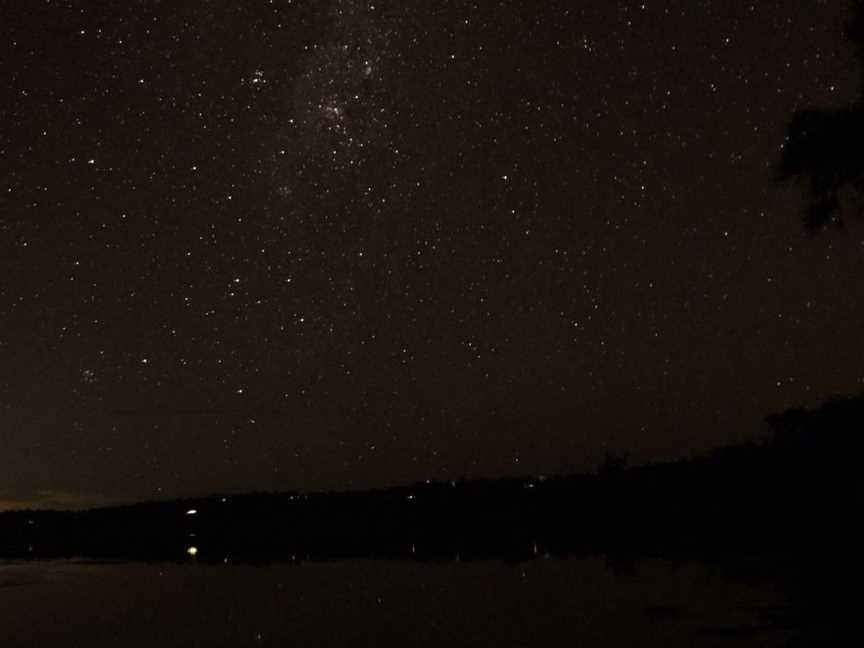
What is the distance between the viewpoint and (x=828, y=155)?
17.1 m

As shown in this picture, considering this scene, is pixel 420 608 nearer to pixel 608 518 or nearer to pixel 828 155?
pixel 828 155

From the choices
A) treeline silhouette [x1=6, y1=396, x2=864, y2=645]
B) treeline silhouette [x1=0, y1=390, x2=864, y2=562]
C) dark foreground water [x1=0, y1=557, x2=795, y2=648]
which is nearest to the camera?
dark foreground water [x1=0, y1=557, x2=795, y2=648]

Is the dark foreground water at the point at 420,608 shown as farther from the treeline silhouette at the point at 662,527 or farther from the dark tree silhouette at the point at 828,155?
the dark tree silhouette at the point at 828,155

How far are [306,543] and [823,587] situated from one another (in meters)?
19.0

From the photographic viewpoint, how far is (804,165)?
1739 centimetres

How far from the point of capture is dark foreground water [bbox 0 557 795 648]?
9930 millimetres

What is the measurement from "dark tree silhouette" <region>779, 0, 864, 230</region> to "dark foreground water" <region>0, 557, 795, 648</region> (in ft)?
19.7

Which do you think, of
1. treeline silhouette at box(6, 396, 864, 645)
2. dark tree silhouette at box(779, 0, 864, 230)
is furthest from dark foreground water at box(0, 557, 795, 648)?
dark tree silhouette at box(779, 0, 864, 230)

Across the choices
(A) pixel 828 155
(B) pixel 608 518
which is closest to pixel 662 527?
(B) pixel 608 518

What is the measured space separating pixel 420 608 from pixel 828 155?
9.18m

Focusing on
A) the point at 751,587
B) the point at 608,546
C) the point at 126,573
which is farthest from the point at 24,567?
the point at 751,587

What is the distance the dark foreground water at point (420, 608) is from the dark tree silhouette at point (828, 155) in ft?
19.7

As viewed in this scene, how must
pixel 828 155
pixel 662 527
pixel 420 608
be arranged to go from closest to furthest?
1. pixel 420 608
2. pixel 828 155
3. pixel 662 527

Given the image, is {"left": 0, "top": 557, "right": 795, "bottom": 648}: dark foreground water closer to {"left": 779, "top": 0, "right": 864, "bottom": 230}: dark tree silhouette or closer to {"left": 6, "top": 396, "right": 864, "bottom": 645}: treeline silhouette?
{"left": 6, "top": 396, "right": 864, "bottom": 645}: treeline silhouette
